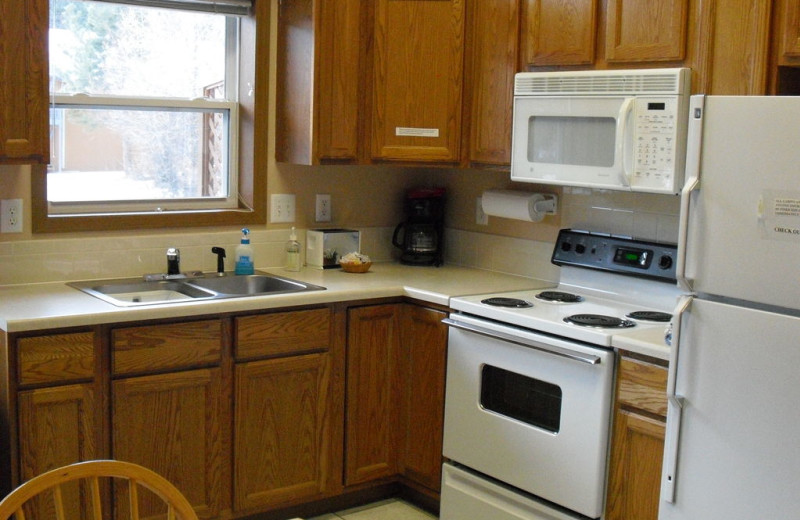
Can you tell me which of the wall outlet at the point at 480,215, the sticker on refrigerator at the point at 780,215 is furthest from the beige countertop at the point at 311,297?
the sticker on refrigerator at the point at 780,215

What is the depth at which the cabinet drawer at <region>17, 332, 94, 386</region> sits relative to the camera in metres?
2.78

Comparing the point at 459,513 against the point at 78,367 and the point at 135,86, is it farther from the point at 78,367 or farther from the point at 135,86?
the point at 135,86

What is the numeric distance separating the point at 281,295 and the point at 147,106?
961 mm

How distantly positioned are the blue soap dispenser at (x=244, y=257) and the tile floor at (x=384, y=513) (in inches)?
38.8

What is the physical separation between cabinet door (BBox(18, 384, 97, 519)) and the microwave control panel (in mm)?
1839

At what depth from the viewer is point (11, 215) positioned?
3.26 metres

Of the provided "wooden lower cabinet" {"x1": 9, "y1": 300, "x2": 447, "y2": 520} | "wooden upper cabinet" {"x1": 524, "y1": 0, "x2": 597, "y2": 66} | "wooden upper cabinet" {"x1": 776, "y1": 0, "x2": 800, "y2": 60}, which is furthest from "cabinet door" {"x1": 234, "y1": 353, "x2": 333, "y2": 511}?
"wooden upper cabinet" {"x1": 776, "y1": 0, "x2": 800, "y2": 60}

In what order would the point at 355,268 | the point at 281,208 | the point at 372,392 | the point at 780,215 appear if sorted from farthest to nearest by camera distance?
the point at 281,208
the point at 355,268
the point at 372,392
the point at 780,215

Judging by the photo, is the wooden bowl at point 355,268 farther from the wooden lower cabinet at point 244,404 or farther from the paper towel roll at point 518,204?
the paper towel roll at point 518,204

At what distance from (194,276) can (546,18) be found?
160 cm

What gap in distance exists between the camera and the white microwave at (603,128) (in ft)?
9.47

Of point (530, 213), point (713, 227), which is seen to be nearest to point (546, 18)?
point (530, 213)

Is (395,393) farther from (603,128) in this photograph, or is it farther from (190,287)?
(603,128)

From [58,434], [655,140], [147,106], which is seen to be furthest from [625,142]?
[58,434]
